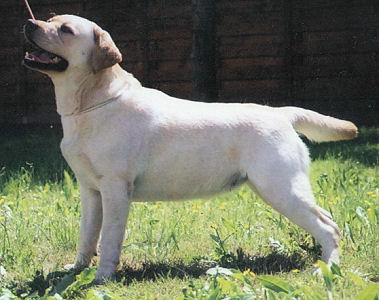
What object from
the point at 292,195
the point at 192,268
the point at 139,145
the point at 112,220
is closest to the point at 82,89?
the point at 139,145

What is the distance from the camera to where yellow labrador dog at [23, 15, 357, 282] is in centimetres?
321

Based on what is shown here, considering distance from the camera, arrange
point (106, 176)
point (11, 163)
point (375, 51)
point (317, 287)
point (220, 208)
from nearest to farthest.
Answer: point (317, 287) < point (106, 176) < point (220, 208) < point (11, 163) < point (375, 51)

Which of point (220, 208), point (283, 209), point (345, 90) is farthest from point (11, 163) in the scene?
point (345, 90)

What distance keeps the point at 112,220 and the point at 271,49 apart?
6.94 meters

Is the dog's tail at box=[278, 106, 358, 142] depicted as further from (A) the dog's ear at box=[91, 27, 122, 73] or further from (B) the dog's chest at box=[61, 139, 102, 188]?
(B) the dog's chest at box=[61, 139, 102, 188]

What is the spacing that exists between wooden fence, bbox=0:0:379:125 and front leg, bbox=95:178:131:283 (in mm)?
6501

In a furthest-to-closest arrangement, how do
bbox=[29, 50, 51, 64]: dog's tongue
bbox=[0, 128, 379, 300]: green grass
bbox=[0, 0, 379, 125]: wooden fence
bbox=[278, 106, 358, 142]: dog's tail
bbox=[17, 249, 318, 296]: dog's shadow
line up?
bbox=[0, 0, 379, 125]: wooden fence < bbox=[278, 106, 358, 142]: dog's tail < bbox=[29, 50, 51, 64]: dog's tongue < bbox=[17, 249, 318, 296]: dog's shadow < bbox=[0, 128, 379, 300]: green grass

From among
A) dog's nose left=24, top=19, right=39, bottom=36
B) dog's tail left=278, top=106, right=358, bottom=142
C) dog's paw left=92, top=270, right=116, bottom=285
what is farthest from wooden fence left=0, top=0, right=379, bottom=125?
dog's paw left=92, top=270, right=116, bottom=285

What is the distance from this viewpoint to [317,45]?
31.4 feet

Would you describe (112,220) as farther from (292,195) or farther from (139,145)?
(292,195)

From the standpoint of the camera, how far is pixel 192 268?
335 centimetres

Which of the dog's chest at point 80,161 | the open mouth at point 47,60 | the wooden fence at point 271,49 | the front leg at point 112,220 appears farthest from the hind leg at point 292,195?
the wooden fence at point 271,49

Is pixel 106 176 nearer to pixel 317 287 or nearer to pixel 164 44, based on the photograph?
pixel 317 287

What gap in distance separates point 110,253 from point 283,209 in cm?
98
